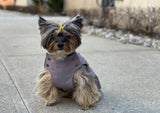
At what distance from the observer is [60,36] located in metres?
2.81

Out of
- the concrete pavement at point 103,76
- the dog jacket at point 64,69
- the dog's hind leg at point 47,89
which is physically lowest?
the concrete pavement at point 103,76

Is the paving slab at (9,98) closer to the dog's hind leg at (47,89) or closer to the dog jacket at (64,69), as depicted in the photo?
the dog's hind leg at (47,89)

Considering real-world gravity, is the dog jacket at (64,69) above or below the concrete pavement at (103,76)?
above

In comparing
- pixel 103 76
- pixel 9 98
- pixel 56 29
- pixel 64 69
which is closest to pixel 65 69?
pixel 64 69

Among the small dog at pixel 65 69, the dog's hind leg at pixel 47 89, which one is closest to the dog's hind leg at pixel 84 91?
the small dog at pixel 65 69

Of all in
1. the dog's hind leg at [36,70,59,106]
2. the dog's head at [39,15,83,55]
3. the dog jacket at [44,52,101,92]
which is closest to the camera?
the dog's head at [39,15,83,55]

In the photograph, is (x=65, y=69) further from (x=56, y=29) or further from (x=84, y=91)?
(x=56, y=29)

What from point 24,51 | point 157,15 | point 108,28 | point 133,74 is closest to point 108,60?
point 133,74

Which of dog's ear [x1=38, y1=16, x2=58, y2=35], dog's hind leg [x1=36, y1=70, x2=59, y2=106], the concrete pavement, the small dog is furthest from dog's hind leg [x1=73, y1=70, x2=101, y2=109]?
dog's ear [x1=38, y1=16, x2=58, y2=35]

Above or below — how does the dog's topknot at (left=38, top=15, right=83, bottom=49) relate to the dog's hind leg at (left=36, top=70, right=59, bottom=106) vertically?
above

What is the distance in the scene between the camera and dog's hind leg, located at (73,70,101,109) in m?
3.06

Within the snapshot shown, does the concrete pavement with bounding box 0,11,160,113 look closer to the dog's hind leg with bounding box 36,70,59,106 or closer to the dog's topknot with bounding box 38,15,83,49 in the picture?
the dog's hind leg with bounding box 36,70,59,106

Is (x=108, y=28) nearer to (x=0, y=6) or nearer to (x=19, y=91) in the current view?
(x=19, y=91)

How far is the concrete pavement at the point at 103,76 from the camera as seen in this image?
10.8 ft
